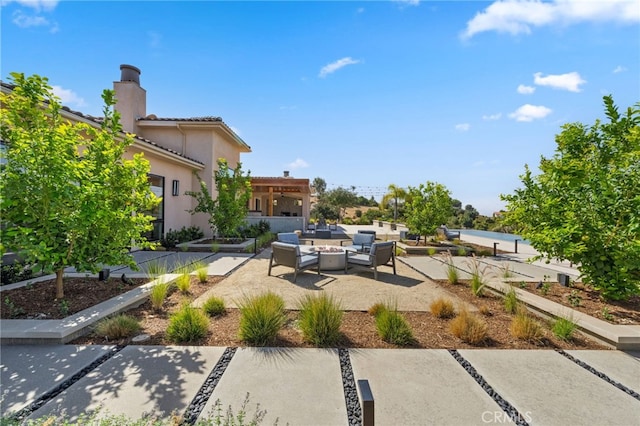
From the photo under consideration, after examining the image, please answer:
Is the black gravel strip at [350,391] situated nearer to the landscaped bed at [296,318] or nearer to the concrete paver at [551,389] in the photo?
the landscaped bed at [296,318]

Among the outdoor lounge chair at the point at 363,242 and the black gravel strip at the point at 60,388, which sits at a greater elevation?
the outdoor lounge chair at the point at 363,242

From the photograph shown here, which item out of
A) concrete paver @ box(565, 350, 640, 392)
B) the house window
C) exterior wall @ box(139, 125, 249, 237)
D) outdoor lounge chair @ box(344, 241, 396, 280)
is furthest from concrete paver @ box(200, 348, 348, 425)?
exterior wall @ box(139, 125, 249, 237)

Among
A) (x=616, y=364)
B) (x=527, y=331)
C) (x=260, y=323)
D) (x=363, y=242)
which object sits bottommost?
(x=616, y=364)

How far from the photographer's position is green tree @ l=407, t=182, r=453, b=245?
1158cm

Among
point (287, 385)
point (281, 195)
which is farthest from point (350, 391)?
point (281, 195)

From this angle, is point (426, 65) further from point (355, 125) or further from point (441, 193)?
point (355, 125)

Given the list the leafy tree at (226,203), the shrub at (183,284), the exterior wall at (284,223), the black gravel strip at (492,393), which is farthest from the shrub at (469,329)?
the exterior wall at (284,223)

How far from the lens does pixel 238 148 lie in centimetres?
1755

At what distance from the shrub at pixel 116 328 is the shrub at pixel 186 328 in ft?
1.76

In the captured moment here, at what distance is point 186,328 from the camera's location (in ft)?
11.3

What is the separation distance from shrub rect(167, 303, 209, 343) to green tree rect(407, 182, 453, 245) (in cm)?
995

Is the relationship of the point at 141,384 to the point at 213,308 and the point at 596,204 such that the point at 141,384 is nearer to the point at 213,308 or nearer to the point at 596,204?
the point at 213,308

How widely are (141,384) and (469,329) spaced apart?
3664 millimetres

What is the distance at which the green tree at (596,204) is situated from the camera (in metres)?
4.29
